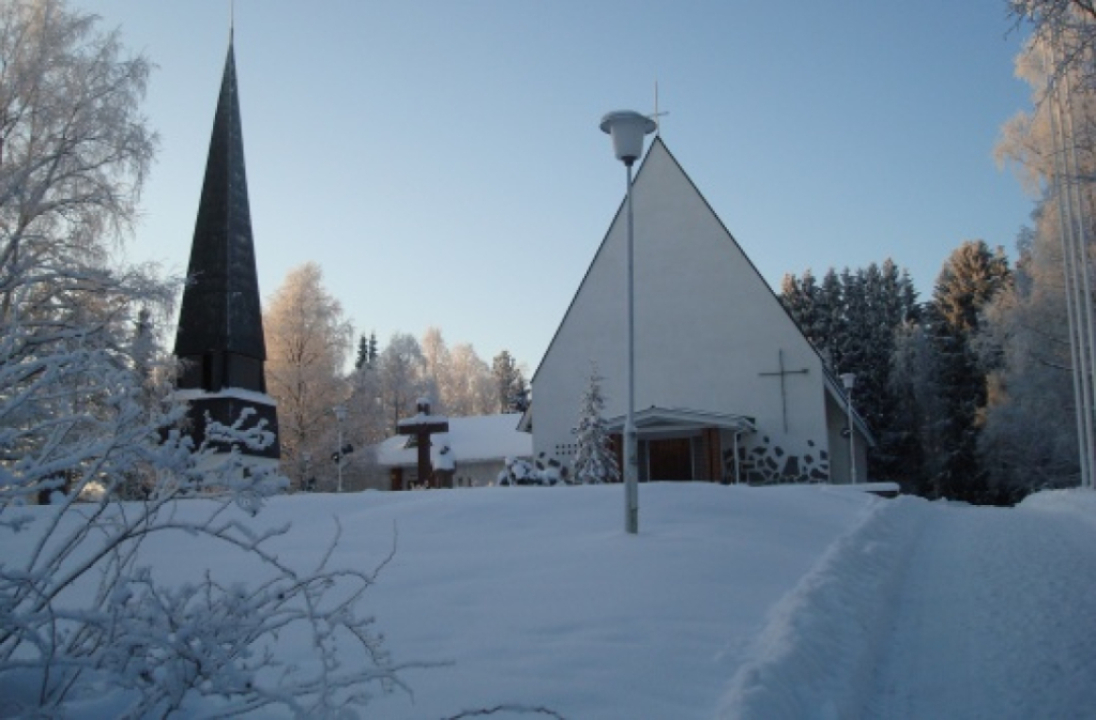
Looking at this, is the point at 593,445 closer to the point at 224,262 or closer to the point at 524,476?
the point at 524,476

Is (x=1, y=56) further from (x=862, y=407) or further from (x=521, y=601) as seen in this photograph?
(x=862, y=407)

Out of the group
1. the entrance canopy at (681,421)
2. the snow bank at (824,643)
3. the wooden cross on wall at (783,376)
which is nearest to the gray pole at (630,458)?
the snow bank at (824,643)

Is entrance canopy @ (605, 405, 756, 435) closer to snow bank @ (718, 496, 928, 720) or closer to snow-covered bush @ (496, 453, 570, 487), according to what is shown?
snow-covered bush @ (496, 453, 570, 487)

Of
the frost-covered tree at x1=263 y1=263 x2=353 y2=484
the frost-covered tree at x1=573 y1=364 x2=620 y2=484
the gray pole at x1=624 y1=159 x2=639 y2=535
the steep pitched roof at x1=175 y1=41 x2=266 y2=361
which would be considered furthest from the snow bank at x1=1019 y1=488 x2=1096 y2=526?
the frost-covered tree at x1=263 y1=263 x2=353 y2=484

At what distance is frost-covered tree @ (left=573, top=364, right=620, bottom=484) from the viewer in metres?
22.0

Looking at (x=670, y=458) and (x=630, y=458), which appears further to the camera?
(x=670, y=458)

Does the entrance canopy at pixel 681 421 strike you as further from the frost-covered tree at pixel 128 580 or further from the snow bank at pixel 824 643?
the frost-covered tree at pixel 128 580

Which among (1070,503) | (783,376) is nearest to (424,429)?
(783,376)

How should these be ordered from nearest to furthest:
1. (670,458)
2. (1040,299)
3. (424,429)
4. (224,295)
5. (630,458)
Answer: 1. (630,458)
2. (424,429)
3. (670,458)
4. (224,295)
5. (1040,299)

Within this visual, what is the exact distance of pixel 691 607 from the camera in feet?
18.1

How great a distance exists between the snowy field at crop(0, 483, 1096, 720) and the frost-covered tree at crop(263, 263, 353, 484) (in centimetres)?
2464

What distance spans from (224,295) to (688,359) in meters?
12.6

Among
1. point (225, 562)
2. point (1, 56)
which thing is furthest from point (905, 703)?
point (1, 56)

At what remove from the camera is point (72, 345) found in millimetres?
4027
